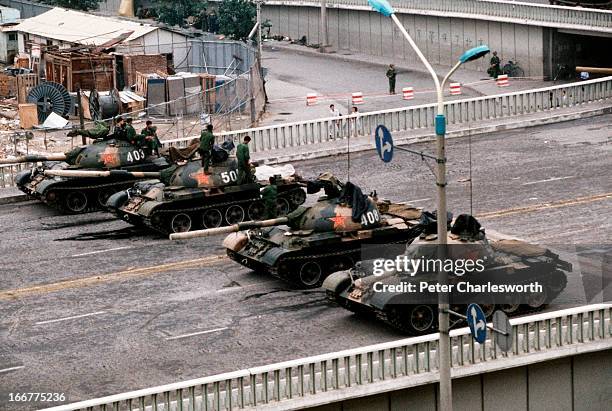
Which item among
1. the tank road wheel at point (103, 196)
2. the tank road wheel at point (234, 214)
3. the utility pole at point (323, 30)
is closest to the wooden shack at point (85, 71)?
the utility pole at point (323, 30)

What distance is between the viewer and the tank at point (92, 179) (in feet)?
157

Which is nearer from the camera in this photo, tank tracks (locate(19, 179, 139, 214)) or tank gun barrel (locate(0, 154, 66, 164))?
tank gun barrel (locate(0, 154, 66, 164))

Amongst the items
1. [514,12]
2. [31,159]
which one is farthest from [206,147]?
[514,12]

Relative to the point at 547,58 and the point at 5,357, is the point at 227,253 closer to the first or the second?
the point at 5,357

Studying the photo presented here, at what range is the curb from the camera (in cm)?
5475

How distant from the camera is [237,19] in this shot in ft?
292

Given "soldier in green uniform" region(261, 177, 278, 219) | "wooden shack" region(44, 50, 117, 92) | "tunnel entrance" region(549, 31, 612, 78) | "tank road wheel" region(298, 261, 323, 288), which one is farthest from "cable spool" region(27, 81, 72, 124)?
"tank road wheel" region(298, 261, 323, 288)

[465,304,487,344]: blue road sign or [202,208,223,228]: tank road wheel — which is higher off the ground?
[465,304,487,344]: blue road sign

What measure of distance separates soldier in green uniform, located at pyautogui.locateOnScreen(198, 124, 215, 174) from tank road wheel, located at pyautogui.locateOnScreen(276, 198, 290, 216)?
2.50 metres

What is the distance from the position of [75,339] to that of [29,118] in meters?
35.3

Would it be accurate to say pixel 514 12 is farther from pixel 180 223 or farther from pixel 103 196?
pixel 180 223

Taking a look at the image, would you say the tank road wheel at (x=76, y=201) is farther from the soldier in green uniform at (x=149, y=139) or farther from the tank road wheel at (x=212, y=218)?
the tank road wheel at (x=212, y=218)

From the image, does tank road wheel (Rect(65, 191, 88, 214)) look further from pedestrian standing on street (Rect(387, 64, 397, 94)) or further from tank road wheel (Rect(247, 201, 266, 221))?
pedestrian standing on street (Rect(387, 64, 397, 94))

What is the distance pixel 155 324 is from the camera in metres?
35.2
